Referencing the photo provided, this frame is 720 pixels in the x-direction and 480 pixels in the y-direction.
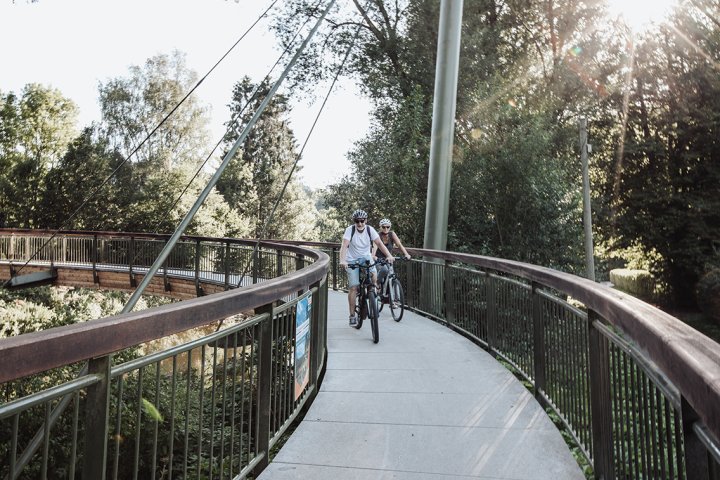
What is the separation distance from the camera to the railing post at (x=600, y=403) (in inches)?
116

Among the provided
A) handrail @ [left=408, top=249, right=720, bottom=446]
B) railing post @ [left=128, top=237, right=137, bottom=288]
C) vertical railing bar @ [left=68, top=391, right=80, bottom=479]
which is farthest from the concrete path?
railing post @ [left=128, top=237, right=137, bottom=288]

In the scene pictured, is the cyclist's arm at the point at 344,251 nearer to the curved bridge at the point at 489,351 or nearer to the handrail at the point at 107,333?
the curved bridge at the point at 489,351

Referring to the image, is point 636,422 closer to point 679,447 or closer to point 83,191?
point 679,447

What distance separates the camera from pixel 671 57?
73.8 ft

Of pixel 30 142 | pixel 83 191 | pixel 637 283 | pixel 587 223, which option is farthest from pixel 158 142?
pixel 587 223

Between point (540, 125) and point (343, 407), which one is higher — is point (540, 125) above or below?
above

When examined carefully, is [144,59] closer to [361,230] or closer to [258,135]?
[258,135]

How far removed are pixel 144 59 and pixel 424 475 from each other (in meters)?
45.2

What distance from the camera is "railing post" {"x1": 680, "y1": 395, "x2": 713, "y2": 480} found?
1616 millimetres

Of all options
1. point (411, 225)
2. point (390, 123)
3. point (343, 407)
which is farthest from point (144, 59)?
point (343, 407)

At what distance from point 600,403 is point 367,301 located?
514 centimetres

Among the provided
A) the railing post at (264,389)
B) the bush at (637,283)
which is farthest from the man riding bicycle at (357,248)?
the bush at (637,283)

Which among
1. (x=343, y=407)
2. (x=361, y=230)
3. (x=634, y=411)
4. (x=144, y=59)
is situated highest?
(x=144, y=59)

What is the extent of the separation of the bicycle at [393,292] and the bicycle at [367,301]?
835 millimetres
